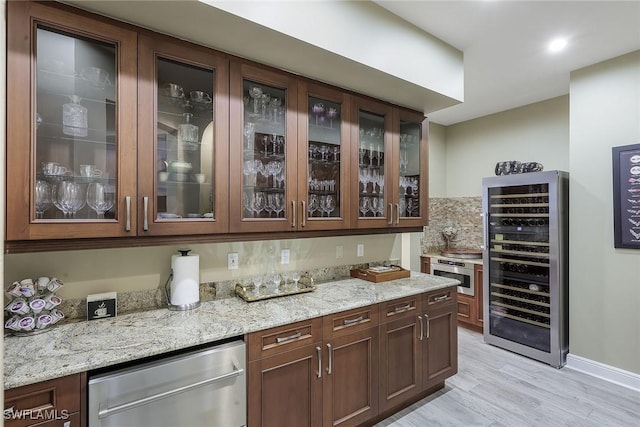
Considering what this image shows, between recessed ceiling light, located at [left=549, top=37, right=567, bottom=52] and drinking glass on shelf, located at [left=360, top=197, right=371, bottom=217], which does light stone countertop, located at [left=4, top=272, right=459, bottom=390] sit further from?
recessed ceiling light, located at [left=549, top=37, right=567, bottom=52]

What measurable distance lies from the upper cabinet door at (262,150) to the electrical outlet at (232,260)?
0.39m

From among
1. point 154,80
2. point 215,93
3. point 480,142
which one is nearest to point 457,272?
point 480,142

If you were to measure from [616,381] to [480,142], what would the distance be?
3.10 metres

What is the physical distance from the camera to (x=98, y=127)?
4.81 feet

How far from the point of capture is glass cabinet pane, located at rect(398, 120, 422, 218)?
8.56 ft

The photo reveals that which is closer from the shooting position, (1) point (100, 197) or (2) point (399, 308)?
(1) point (100, 197)

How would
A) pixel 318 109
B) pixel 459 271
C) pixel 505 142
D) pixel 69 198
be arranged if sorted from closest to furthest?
1. pixel 69 198
2. pixel 318 109
3. pixel 459 271
4. pixel 505 142

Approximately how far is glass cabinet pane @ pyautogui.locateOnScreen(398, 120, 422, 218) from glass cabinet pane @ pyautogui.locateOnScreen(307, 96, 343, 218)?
659 millimetres

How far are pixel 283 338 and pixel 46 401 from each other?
3.24 feet

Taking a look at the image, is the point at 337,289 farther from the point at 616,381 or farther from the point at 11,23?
the point at 616,381

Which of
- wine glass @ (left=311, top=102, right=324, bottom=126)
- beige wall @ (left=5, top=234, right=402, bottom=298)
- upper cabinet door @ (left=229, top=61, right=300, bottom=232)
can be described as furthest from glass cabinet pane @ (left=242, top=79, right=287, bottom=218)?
beige wall @ (left=5, top=234, right=402, bottom=298)

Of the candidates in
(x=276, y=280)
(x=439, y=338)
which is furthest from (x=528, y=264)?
(x=276, y=280)

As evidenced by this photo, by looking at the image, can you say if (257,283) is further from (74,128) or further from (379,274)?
(74,128)

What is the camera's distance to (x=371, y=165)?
244 cm
